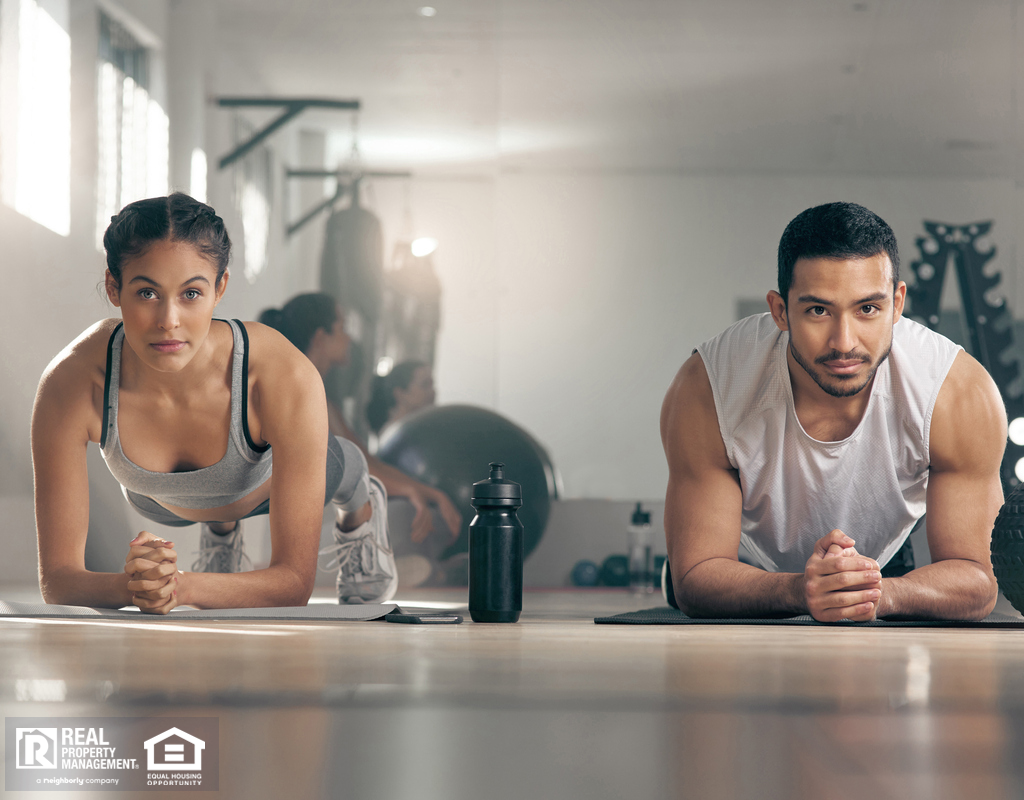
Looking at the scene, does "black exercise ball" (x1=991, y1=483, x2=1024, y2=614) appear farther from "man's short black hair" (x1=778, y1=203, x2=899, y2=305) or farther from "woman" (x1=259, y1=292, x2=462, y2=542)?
"woman" (x1=259, y1=292, x2=462, y2=542)

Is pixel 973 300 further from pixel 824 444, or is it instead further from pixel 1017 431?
pixel 824 444

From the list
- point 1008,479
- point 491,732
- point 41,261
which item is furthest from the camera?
point 41,261

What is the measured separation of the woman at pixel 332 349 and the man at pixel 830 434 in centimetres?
154

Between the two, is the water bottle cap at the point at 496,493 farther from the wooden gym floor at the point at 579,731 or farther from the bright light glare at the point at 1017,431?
the bright light glare at the point at 1017,431

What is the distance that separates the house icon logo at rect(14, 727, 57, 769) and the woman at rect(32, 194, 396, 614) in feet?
1.61

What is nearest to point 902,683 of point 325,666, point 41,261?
point 325,666

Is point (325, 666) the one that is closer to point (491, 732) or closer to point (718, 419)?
point (491, 732)

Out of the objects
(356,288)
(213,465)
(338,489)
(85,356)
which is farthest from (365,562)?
(356,288)

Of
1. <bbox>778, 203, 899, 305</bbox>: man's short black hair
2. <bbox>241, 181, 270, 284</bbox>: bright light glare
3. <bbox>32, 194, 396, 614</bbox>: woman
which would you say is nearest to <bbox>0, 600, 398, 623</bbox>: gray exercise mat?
<bbox>32, 194, 396, 614</bbox>: woman

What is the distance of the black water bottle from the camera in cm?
95

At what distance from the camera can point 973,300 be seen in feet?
8.20

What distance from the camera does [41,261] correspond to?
276 cm

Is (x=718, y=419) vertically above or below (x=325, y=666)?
above

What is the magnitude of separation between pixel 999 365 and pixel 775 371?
1521 millimetres
